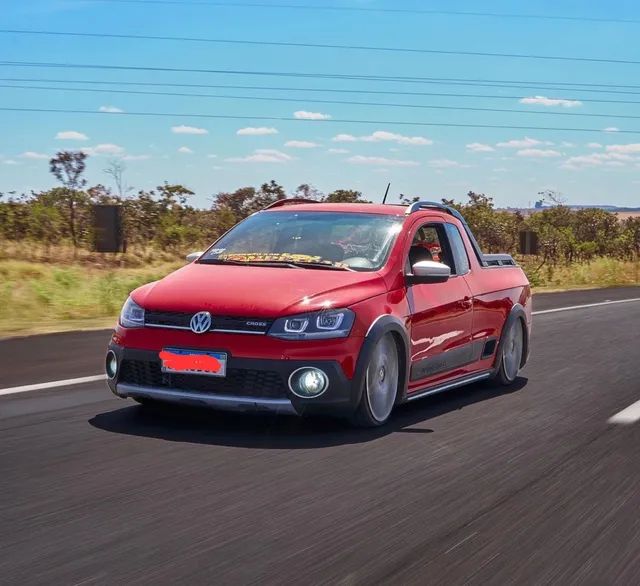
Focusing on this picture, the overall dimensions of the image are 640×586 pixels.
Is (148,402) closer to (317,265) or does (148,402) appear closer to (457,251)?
(317,265)

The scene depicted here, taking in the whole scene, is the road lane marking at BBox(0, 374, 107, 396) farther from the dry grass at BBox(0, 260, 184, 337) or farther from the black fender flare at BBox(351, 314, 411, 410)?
the dry grass at BBox(0, 260, 184, 337)

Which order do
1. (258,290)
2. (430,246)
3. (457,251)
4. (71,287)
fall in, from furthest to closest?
(71,287) < (457,251) < (430,246) < (258,290)

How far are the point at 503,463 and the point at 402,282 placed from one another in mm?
1728

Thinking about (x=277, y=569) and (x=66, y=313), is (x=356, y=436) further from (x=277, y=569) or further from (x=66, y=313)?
(x=66, y=313)

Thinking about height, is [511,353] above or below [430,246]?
below

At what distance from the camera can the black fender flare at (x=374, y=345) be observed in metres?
6.94

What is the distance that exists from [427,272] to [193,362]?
189 centimetres

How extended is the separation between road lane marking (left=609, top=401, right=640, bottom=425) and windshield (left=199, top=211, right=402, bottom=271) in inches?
83.7

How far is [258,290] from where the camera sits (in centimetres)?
698

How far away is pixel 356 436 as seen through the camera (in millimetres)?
7094

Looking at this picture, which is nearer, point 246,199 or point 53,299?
point 53,299

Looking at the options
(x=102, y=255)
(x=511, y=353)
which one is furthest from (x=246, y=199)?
(x=511, y=353)

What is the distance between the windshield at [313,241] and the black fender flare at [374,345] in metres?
0.50

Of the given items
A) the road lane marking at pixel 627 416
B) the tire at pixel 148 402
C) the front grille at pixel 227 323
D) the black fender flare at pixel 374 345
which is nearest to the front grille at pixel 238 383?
the front grille at pixel 227 323
